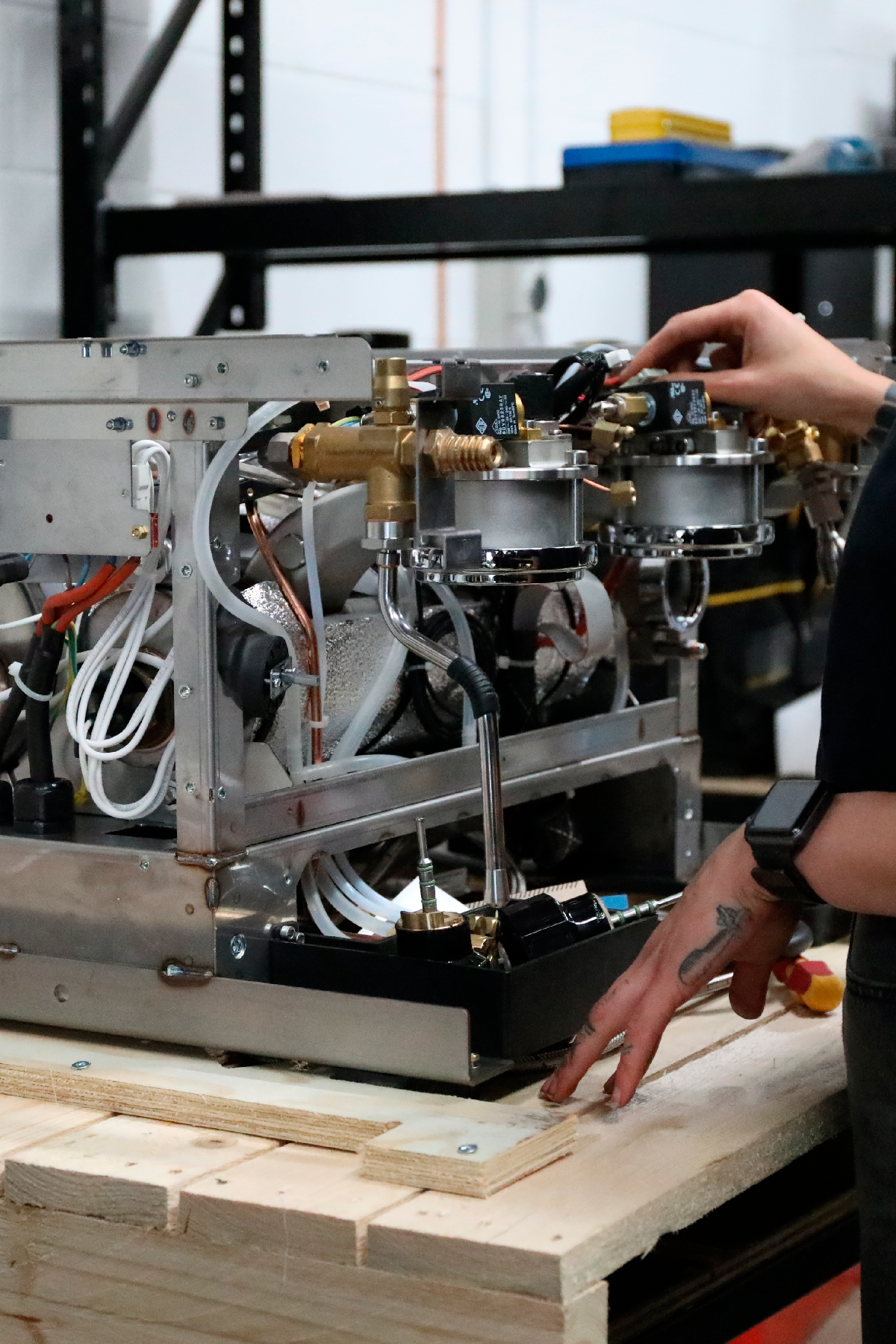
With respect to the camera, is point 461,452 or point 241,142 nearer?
point 461,452

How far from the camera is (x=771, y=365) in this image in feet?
4.46

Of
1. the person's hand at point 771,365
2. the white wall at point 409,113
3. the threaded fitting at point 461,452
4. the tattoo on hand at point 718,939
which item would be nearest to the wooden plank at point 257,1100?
the tattoo on hand at point 718,939

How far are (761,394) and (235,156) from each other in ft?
4.39

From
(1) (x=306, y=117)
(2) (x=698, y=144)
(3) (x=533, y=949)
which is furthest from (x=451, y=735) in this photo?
(1) (x=306, y=117)

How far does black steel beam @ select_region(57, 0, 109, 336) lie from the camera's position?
2283mm

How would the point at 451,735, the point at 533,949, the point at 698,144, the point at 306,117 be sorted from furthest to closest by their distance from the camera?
the point at 306,117 < the point at 698,144 < the point at 451,735 < the point at 533,949

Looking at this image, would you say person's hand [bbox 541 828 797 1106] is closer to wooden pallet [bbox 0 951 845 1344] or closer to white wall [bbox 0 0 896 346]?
wooden pallet [bbox 0 951 845 1344]

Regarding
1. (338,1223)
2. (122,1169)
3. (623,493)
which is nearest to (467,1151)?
(338,1223)

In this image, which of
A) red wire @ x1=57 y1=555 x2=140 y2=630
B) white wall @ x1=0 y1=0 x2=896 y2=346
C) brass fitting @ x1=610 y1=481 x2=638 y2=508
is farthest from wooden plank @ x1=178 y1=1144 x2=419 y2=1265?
white wall @ x1=0 y1=0 x2=896 y2=346

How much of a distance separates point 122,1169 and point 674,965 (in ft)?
1.07

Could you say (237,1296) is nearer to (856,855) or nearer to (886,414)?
(856,855)

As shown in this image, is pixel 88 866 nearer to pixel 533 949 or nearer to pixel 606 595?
pixel 533 949

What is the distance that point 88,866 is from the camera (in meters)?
1.13

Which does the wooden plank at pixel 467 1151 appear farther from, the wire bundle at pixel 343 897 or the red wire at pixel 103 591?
the red wire at pixel 103 591
